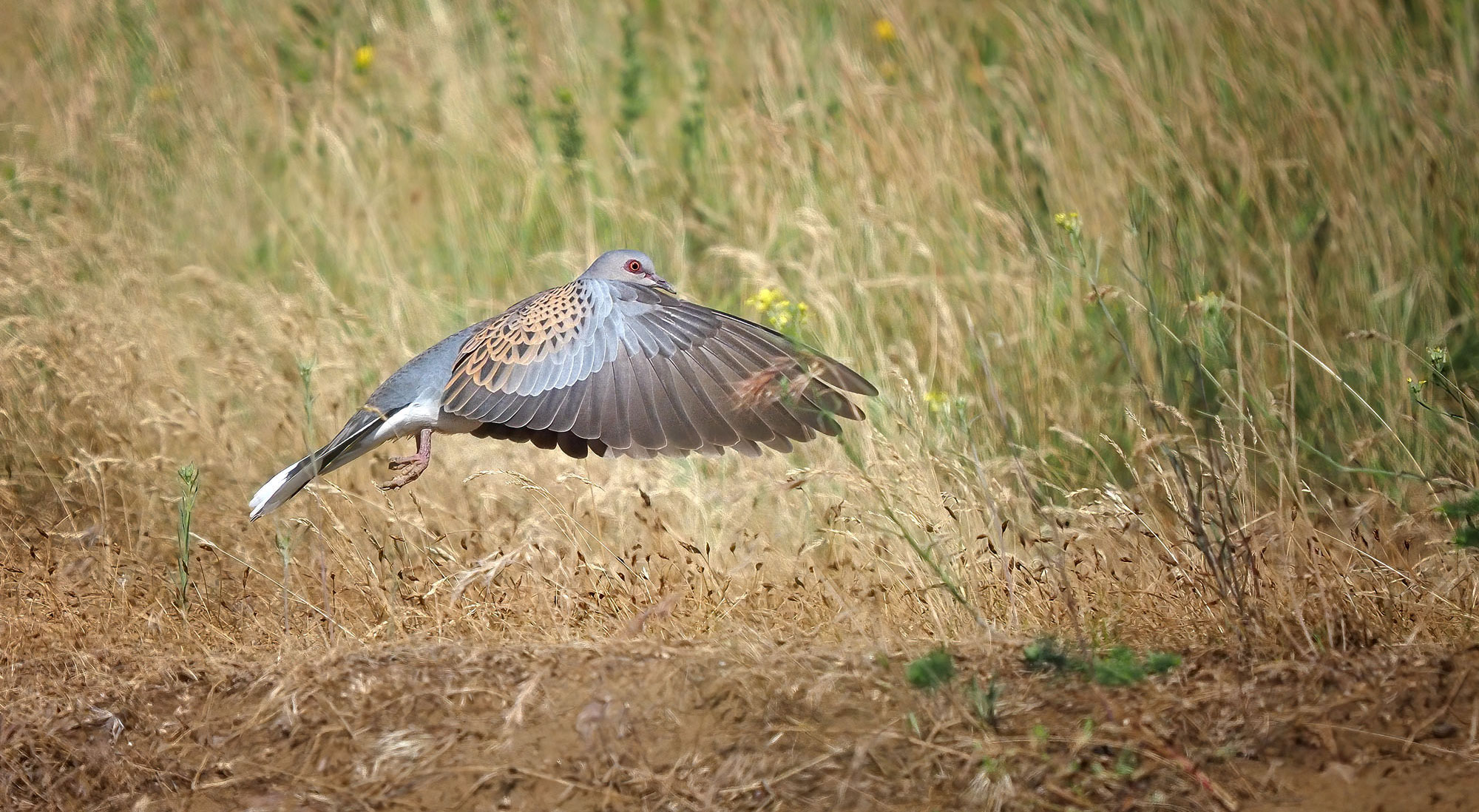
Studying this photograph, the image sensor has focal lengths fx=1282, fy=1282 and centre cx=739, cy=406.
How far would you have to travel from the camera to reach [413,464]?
427cm

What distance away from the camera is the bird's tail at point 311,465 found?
4250 mm

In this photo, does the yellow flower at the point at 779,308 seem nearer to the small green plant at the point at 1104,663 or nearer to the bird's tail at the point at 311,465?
the bird's tail at the point at 311,465

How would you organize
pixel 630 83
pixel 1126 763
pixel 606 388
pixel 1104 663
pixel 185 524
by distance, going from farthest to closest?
pixel 630 83
pixel 606 388
pixel 185 524
pixel 1104 663
pixel 1126 763

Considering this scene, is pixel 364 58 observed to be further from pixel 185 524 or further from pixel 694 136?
pixel 185 524

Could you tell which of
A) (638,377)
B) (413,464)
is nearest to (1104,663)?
(638,377)

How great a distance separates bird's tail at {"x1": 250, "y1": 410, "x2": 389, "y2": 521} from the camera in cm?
425


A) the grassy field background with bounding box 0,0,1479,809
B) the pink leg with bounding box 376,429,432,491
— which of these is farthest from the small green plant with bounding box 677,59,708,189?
the pink leg with bounding box 376,429,432,491

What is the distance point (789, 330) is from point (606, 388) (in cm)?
95

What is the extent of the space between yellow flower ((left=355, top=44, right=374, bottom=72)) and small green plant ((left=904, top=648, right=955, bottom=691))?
20.1 feet

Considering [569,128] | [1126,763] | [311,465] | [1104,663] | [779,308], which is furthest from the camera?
[569,128]

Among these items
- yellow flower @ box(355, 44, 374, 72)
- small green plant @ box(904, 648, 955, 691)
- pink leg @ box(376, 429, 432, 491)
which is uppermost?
yellow flower @ box(355, 44, 374, 72)

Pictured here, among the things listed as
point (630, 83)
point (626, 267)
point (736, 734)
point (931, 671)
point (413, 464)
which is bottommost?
point (736, 734)

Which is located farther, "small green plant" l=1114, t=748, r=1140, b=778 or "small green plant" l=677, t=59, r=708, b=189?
"small green plant" l=677, t=59, r=708, b=189

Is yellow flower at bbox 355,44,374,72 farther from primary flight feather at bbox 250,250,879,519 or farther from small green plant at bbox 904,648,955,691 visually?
small green plant at bbox 904,648,955,691
